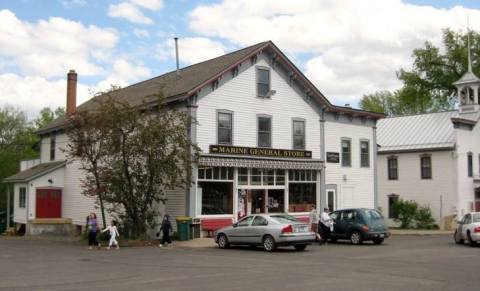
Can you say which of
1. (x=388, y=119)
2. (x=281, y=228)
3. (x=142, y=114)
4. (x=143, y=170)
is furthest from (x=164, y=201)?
(x=388, y=119)

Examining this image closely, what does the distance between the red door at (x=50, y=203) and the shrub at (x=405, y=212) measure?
2243cm

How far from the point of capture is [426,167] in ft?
141

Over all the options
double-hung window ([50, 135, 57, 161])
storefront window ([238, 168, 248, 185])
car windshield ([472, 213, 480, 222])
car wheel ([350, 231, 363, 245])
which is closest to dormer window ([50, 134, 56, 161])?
double-hung window ([50, 135, 57, 161])

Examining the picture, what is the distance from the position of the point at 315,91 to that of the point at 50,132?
1821cm

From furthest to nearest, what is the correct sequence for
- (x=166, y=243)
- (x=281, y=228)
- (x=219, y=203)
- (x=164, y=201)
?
(x=219, y=203), (x=164, y=201), (x=166, y=243), (x=281, y=228)

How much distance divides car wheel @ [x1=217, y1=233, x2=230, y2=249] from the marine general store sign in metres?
5.84

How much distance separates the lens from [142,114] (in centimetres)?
2661

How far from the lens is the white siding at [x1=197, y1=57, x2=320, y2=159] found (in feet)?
96.9

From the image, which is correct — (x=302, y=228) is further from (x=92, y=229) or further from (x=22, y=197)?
(x=22, y=197)

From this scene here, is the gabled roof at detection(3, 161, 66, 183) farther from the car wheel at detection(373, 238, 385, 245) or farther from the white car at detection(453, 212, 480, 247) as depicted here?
the white car at detection(453, 212, 480, 247)

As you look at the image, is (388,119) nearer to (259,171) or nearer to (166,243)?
(259,171)

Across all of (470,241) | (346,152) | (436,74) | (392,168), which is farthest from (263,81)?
(436,74)

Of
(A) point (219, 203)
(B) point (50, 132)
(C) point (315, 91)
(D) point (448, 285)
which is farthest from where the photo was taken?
(B) point (50, 132)

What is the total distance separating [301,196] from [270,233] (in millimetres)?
11326
